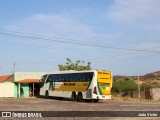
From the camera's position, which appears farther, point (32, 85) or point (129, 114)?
point (32, 85)

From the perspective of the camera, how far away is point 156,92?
156 ft

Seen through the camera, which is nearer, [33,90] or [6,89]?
[6,89]

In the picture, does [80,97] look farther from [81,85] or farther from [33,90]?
[33,90]

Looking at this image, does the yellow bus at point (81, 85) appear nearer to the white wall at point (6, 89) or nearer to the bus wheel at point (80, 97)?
the bus wheel at point (80, 97)

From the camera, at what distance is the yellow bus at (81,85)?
36.9m

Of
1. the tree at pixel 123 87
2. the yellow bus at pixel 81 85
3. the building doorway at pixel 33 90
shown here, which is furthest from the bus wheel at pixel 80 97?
the tree at pixel 123 87

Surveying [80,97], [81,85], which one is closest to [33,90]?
[80,97]

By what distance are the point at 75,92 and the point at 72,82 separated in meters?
1.19

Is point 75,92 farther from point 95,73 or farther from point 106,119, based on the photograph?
point 106,119

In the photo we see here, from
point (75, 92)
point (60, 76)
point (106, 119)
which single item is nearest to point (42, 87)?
point (60, 76)

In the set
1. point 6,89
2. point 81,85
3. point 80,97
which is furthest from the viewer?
point 6,89

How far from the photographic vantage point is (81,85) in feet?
127

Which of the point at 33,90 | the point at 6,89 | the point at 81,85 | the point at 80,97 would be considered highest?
the point at 81,85

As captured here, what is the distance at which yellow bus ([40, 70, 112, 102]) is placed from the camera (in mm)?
36906
